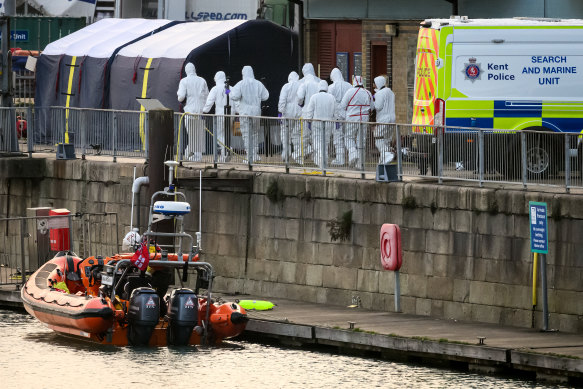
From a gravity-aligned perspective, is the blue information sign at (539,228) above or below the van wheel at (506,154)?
below

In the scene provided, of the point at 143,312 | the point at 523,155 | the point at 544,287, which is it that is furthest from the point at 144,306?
the point at 523,155

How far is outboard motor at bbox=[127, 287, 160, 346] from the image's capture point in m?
22.5

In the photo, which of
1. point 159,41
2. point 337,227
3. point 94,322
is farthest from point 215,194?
point 159,41

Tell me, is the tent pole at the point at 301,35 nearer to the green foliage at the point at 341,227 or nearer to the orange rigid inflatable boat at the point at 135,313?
the green foliage at the point at 341,227

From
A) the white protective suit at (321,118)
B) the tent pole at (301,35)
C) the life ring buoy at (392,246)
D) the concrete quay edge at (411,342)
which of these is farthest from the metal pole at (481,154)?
the tent pole at (301,35)

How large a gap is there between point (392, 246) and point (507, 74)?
10.8 ft

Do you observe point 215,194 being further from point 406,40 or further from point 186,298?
point 406,40

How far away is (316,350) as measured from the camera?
22500 millimetres

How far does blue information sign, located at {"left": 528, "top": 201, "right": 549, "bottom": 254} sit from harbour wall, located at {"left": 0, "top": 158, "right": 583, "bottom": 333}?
515 millimetres

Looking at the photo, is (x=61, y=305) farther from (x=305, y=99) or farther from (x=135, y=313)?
(x=305, y=99)

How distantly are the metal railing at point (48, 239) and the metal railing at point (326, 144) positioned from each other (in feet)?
4.43

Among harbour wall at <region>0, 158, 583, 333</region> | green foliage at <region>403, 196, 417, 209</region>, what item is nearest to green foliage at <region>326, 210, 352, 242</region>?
harbour wall at <region>0, 158, 583, 333</region>

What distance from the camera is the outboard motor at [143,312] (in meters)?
22.5

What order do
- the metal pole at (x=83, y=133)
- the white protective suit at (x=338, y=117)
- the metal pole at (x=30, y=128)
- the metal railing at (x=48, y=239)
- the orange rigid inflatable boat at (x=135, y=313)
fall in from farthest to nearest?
the metal pole at (x=30, y=128) < the metal pole at (x=83, y=133) < the metal railing at (x=48, y=239) < the white protective suit at (x=338, y=117) < the orange rigid inflatable boat at (x=135, y=313)
